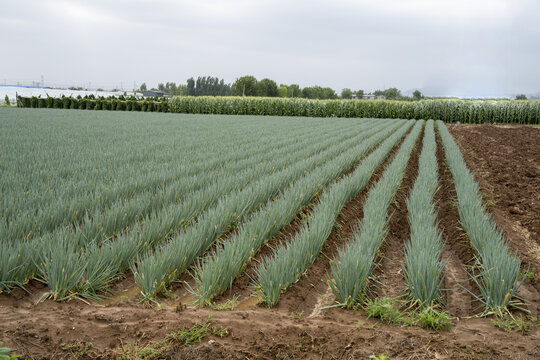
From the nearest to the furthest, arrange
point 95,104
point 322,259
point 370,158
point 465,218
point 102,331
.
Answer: point 102,331 < point 322,259 < point 465,218 < point 370,158 < point 95,104

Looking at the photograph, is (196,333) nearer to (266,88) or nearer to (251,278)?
(251,278)

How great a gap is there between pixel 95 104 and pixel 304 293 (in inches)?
1311

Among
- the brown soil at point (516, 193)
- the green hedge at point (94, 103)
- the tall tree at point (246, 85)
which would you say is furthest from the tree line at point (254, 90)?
the brown soil at point (516, 193)

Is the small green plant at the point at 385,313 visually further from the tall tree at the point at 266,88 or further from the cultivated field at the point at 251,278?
the tall tree at the point at 266,88

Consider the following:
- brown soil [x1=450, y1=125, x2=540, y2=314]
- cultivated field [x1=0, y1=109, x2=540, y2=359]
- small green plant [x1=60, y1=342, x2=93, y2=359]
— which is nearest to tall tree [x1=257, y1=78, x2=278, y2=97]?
brown soil [x1=450, y1=125, x2=540, y2=314]

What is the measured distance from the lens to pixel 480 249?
3086 mm

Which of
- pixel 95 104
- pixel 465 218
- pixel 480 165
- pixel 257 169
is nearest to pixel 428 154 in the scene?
pixel 480 165

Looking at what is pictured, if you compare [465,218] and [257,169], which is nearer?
[465,218]

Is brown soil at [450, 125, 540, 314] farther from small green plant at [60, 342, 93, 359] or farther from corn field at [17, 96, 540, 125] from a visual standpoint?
corn field at [17, 96, 540, 125]

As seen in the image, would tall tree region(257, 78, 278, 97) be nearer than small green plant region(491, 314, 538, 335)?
No

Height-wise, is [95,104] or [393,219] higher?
[95,104]

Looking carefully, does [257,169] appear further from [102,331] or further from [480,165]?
[480,165]

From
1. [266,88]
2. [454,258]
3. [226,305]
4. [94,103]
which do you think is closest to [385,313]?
[226,305]

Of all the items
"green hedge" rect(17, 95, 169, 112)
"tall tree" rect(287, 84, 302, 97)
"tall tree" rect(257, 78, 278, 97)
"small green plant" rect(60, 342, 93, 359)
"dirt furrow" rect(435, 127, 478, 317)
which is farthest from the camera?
"tall tree" rect(287, 84, 302, 97)
